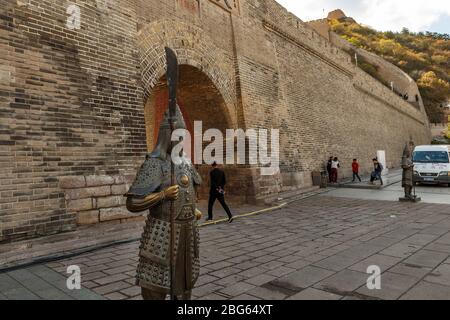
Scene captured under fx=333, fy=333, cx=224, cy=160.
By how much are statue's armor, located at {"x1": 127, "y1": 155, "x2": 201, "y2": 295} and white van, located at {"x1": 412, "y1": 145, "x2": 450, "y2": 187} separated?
50.6ft

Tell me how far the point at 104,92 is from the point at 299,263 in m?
4.65

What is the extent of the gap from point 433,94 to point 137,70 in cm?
5799

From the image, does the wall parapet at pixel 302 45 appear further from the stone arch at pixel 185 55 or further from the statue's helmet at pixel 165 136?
the statue's helmet at pixel 165 136

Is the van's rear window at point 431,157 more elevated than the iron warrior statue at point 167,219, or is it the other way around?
the van's rear window at point 431,157

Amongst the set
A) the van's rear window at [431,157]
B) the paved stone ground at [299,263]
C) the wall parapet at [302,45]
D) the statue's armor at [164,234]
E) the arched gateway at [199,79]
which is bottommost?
the paved stone ground at [299,263]

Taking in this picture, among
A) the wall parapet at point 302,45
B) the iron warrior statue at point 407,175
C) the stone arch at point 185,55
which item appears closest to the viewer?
the stone arch at point 185,55

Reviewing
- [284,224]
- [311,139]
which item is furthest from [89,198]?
[311,139]

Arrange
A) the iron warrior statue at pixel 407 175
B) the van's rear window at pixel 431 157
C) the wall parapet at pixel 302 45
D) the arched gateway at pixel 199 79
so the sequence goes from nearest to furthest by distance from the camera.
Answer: the arched gateway at pixel 199 79 < the iron warrior statue at pixel 407 175 < the wall parapet at pixel 302 45 < the van's rear window at pixel 431 157

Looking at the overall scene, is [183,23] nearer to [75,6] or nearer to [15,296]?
[75,6]

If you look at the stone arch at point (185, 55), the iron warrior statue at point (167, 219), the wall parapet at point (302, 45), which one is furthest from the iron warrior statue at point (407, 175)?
the iron warrior statue at point (167, 219)

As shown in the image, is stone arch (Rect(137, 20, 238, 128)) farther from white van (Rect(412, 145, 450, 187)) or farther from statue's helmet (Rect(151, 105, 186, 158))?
white van (Rect(412, 145, 450, 187))

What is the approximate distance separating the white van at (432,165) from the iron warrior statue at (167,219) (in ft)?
50.6

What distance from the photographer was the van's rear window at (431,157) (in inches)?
601

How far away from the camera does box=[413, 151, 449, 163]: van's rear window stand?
50.1 ft
